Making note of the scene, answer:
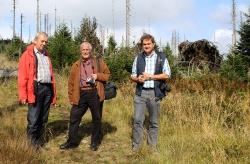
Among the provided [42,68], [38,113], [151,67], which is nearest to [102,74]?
[151,67]

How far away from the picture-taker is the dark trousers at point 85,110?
325 inches

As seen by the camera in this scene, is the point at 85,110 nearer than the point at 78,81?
No

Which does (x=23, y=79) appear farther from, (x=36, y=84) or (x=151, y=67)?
(x=151, y=67)

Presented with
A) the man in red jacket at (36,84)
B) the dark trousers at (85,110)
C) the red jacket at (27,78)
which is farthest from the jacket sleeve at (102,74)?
the red jacket at (27,78)

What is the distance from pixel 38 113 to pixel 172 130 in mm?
2765

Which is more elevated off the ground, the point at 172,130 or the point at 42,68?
the point at 42,68

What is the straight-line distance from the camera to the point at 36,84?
305 inches

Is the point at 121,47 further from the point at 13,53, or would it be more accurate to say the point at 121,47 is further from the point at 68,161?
the point at 13,53

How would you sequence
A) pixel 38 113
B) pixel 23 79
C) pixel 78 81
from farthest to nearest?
1. pixel 78 81
2. pixel 38 113
3. pixel 23 79

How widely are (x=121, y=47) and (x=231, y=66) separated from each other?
379cm

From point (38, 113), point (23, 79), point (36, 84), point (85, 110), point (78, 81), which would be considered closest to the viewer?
point (23, 79)

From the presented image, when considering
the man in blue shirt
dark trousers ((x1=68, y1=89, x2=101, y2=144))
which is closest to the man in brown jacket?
dark trousers ((x1=68, y1=89, x2=101, y2=144))

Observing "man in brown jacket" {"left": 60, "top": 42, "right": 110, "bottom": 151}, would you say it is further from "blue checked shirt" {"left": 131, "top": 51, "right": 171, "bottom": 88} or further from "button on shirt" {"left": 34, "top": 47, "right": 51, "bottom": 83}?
"blue checked shirt" {"left": 131, "top": 51, "right": 171, "bottom": 88}

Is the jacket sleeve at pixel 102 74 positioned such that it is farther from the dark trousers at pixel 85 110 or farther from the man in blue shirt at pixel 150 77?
the man in blue shirt at pixel 150 77
